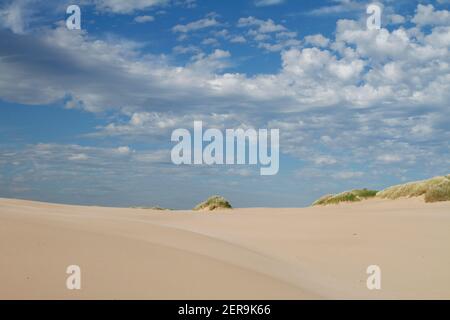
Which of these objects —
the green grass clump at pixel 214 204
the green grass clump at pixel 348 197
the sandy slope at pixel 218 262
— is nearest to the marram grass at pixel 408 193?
the green grass clump at pixel 348 197

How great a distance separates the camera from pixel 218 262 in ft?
19.7

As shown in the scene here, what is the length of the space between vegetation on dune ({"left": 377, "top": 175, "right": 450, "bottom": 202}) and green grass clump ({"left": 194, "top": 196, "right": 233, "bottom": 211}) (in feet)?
25.3

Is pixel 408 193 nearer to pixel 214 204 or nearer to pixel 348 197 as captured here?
pixel 348 197

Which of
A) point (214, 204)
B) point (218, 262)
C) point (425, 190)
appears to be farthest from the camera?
point (214, 204)

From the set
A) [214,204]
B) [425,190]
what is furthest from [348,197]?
[214,204]

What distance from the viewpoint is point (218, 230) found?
478 inches

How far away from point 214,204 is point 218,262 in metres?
17.1

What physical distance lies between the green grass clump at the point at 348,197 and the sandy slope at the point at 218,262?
12.3 meters

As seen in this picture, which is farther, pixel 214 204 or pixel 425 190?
pixel 214 204

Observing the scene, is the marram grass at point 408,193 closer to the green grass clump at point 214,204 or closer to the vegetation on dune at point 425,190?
the vegetation on dune at point 425,190

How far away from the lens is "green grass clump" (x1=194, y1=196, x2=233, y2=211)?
2297cm
